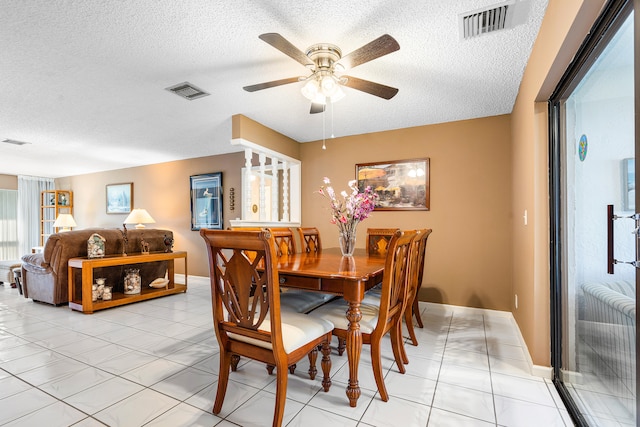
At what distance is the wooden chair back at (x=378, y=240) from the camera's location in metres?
3.20

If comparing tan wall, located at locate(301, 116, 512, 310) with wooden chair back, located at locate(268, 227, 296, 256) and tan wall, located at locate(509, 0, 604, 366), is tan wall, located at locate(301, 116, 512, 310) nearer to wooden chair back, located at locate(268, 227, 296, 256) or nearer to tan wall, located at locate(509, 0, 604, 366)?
tan wall, located at locate(509, 0, 604, 366)

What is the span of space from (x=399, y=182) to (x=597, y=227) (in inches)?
103

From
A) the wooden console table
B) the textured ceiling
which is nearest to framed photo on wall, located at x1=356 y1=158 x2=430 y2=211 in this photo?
the textured ceiling

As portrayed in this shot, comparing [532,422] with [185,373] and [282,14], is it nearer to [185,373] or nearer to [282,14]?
[185,373]

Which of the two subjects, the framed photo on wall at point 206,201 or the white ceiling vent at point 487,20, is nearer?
the white ceiling vent at point 487,20

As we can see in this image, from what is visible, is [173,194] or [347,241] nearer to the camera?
[347,241]

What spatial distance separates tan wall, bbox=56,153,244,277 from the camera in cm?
546

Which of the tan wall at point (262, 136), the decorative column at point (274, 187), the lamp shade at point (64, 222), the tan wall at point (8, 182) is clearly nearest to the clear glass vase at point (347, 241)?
the tan wall at point (262, 136)

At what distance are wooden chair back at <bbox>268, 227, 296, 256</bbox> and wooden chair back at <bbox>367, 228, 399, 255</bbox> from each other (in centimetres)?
81

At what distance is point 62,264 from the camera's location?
370cm

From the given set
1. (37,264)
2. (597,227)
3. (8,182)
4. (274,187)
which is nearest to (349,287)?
(597,227)

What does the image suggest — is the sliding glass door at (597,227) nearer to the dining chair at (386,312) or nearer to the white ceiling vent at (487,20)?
the white ceiling vent at (487,20)

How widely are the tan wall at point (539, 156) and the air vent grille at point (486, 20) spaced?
212 mm

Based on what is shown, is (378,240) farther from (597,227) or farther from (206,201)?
(206,201)
